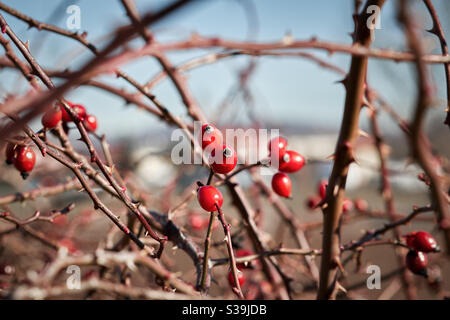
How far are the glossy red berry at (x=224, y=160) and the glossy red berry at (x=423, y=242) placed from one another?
645mm

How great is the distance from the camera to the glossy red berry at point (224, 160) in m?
0.98

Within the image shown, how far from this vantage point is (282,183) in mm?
1255

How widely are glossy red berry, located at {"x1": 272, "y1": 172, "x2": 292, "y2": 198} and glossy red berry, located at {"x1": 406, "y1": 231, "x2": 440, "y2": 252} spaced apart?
42cm

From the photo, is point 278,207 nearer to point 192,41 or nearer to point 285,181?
point 285,181

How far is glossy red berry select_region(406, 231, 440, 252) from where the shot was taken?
3.71 ft

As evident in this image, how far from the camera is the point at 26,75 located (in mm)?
997

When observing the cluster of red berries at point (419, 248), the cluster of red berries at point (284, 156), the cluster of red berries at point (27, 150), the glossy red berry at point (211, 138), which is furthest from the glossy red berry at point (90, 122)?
the cluster of red berries at point (419, 248)

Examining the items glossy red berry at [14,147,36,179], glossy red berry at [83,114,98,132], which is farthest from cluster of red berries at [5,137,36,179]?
glossy red berry at [83,114,98,132]

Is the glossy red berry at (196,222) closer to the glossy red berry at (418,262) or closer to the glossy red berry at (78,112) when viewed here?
the glossy red berry at (78,112)

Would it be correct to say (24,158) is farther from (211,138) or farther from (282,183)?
(282,183)

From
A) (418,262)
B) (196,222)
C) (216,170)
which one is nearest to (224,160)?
(216,170)

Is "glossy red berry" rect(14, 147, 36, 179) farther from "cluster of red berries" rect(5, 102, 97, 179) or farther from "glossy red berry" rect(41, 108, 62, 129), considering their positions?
"glossy red berry" rect(41, 108, 62, 129)

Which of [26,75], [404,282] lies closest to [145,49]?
[26,75]

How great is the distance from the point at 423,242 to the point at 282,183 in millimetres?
465
